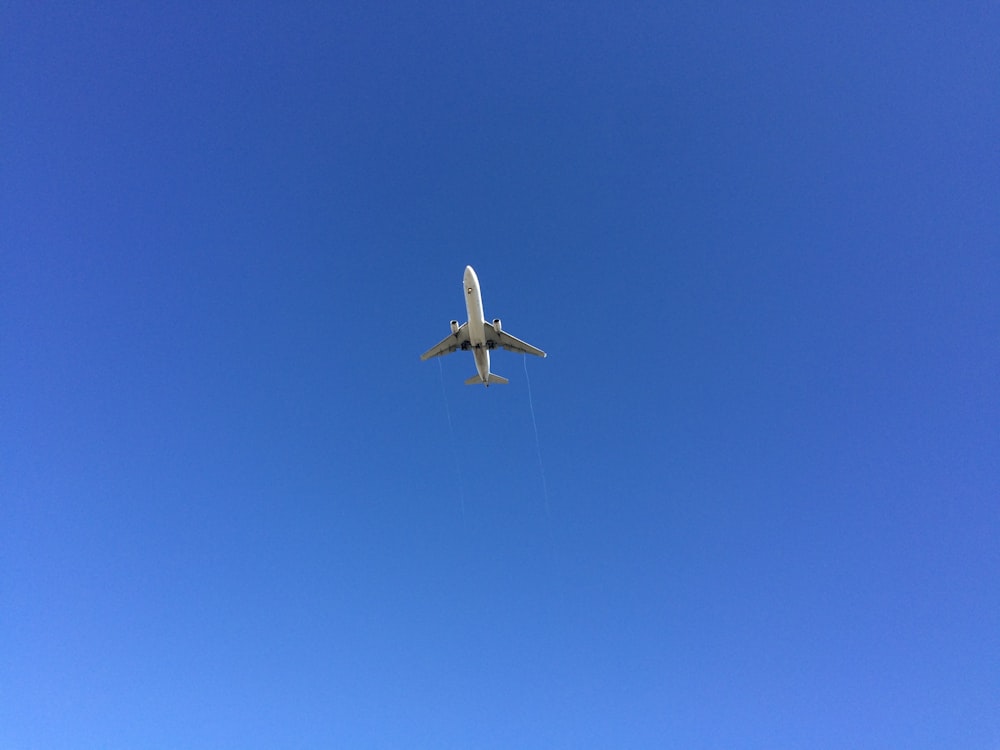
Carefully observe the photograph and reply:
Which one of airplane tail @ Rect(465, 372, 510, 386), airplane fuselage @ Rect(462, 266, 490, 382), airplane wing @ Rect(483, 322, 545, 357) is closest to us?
airplane fuselage @ Rect(462, 266, 490, 382)

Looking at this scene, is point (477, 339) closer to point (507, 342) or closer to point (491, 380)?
point (507, 342)

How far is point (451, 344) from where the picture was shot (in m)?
96.4

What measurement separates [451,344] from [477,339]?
5089 millimetres

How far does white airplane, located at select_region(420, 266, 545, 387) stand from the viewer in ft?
291

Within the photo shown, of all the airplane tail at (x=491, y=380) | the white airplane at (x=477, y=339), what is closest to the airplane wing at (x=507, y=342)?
the white airplane at (x=477, y=339)

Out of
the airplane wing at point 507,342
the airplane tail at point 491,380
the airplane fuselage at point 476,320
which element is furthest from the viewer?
the airplane tail at point 491,380

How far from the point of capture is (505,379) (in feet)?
341

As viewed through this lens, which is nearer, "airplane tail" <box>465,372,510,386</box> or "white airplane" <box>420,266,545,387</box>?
"white airplane" <box>420,266,545,387</box>

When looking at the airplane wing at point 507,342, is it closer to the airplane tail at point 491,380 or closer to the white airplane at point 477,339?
the white airplane at point 477,339

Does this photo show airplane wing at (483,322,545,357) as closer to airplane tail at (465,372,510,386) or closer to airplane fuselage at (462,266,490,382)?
airplane fuselage at (462,266,490,382)

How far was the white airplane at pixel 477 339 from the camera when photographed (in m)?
88.6

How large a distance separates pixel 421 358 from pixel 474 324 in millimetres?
10713

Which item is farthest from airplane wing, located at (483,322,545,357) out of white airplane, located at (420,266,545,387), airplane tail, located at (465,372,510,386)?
airplane tail, located at (465,372,510,386)

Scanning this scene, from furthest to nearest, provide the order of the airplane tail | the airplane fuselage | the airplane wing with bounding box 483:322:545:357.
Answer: the airplane tail, the airplane wing with bounding box 483:322:545:357, the airplane fuselage
